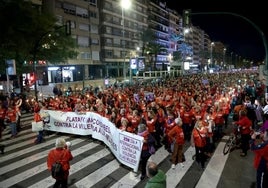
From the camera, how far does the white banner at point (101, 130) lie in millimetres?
9258

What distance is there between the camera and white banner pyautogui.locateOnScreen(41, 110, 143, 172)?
926cm

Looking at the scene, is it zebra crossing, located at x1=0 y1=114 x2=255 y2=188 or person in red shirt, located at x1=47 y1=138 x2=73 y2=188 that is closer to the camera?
person in red shirt, located at x1=47 y1=138 x2=73 y2=188

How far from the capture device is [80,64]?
195 feet

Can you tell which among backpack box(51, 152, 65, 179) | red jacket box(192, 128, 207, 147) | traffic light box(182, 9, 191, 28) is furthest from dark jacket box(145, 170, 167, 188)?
traffic light box(182, 9, 191, 28)

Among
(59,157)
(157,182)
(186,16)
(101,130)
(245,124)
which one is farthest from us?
(186,16)

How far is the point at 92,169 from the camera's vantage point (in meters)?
10.0

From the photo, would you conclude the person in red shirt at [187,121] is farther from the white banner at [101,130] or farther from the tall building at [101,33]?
the tall building at [101,33]

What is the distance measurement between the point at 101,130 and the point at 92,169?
9.38ft

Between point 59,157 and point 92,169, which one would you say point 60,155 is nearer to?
point 59,157

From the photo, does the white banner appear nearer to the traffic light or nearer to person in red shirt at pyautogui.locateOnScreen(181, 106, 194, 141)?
person in red shirt at pyautogui.locateOnScreen(181, 106, 194, 141)

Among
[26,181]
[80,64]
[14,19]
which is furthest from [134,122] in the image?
[80,64]

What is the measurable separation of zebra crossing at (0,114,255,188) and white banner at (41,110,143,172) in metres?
0.42

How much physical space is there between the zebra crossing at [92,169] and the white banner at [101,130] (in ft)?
1.37

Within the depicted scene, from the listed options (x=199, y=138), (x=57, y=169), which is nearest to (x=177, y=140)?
(x=199, y=138)
